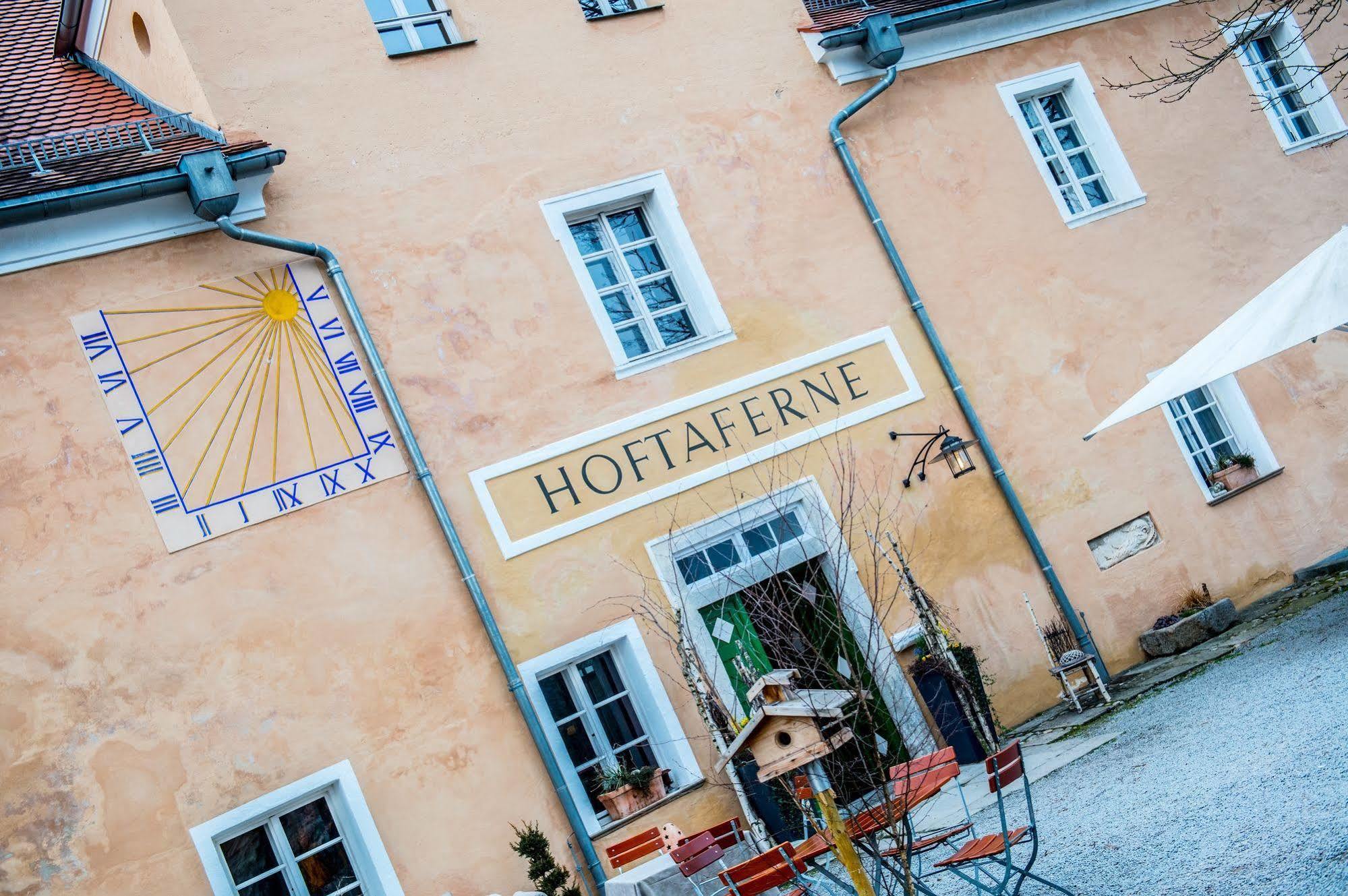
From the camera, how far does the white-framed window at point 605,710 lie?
30.8ft

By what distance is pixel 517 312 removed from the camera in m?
10.1

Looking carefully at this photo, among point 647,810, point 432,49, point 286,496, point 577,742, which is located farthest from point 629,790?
point 432,49

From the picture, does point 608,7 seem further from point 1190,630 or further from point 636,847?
point 1190,630

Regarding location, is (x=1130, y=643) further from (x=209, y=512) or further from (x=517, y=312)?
(x=209, y=512)

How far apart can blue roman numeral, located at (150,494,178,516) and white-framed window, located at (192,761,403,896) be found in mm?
1994

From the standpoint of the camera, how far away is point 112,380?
29.3ft

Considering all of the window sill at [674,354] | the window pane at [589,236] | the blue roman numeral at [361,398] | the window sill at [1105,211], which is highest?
the window pane at [589,236]

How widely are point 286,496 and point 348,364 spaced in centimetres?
109

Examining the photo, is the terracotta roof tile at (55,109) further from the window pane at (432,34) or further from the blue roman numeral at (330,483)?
the blue roman numeral at (330,483)

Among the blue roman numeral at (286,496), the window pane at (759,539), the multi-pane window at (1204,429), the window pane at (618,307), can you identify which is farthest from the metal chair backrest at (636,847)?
the multi-pane window at (1204,429)

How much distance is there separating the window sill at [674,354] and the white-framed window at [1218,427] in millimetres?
4204

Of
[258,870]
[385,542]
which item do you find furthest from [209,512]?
[258,870]

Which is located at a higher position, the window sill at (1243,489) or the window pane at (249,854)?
the window pane at (249,854)

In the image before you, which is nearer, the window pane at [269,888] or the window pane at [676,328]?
the window pane at [269,888]
